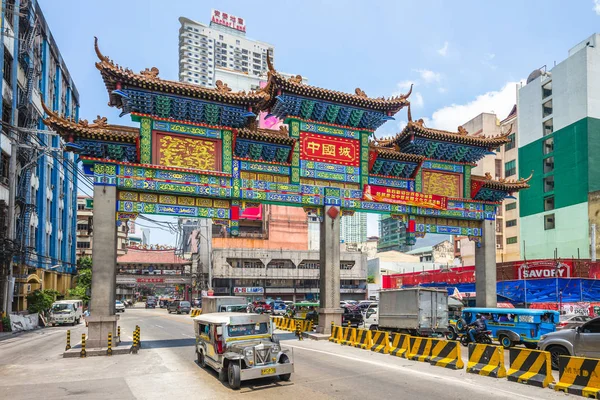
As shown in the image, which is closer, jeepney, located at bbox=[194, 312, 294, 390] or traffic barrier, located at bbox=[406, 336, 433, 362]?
jeepney, located at bbox=[194, 312, 294, 390]

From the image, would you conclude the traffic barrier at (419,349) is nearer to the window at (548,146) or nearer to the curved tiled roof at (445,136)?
the curved tiled roof at (445,136)

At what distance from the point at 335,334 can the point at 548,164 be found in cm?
5432

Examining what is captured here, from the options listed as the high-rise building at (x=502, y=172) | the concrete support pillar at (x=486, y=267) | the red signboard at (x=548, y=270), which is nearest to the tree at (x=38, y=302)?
the concrete support pillar at (x=486, y=267)

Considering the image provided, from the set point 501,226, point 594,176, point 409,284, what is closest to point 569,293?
point 409,284

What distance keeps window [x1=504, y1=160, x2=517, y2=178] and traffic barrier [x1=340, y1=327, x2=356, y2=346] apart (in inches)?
2365

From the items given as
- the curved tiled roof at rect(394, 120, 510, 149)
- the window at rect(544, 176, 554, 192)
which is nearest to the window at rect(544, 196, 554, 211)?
the window at rect(544, 176, 554, 192)

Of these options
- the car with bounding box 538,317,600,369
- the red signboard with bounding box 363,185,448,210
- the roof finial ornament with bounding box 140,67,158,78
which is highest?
the roof finial ornament with bounding box 140,67,158,78

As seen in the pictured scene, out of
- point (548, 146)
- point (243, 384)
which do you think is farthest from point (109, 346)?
point (548, 146)

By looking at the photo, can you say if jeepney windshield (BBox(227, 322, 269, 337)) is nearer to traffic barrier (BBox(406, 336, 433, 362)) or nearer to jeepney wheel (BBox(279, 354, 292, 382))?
jeepney wheel (BBox(279, 354, 292, 382))

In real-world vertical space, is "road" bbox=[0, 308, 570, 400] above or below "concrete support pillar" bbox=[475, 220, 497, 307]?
below

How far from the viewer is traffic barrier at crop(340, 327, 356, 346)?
22.2 meters

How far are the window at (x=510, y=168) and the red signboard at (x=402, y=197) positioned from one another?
171 ft

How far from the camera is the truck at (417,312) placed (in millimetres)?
23094

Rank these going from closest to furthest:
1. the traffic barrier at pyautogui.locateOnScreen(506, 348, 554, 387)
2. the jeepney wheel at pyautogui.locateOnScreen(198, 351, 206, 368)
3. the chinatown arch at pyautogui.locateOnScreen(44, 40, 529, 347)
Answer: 1. the traffic barrier at pyautogui.locateOnScreen(506, 348, 554, 387)
2. the jeepney wheel at pyautogui.locateOnScreen(198, 351, 206, 368)
3. the chinatown arch at pyautogui.locateOnScreen(44, 40, 529, 347)
